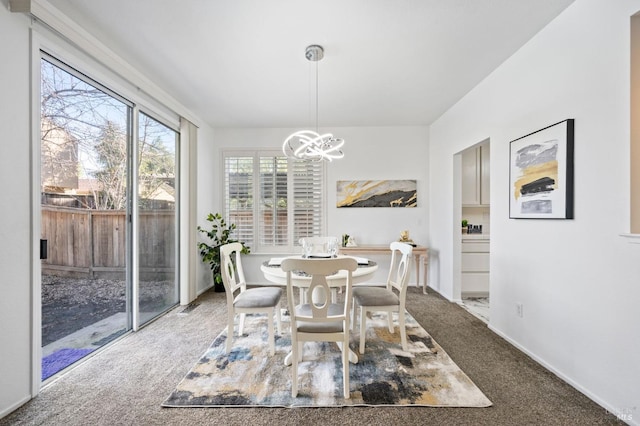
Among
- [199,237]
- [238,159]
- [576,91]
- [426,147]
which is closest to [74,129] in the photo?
[199,237]

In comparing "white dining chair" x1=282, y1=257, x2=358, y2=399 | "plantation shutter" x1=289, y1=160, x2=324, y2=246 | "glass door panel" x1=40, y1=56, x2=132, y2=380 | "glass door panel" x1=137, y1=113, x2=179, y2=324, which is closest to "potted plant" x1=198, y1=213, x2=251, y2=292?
"glass door panel" x1=137, y1=113, x2=179, y2=324

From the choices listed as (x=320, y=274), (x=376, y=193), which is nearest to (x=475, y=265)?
(x=376, y=193)

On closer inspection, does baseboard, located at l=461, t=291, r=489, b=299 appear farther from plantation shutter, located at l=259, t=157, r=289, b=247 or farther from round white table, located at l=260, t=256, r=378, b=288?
plantation shutter, located at l=259, t=157, r=289, b=247

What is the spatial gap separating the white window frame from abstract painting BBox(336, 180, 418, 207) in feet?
1.03

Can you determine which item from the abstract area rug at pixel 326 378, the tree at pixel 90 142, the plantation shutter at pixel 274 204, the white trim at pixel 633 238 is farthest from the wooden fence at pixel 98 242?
the white trim at pixel 633 238

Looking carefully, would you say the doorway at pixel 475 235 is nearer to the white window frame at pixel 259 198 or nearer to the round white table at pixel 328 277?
the round white table at pixel 328 277

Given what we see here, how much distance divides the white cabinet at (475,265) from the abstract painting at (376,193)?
1.11 m

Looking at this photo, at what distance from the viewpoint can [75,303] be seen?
2.33 metres

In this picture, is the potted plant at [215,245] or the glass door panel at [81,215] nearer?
the glass door panel at [81,215]

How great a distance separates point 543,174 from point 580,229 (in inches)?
20.8

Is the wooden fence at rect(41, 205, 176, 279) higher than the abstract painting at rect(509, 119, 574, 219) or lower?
lower

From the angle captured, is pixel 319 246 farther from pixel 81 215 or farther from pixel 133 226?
pixel 81 215

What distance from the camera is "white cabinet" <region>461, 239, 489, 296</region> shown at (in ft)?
13.6

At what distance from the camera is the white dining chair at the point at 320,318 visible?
6.19 ft
